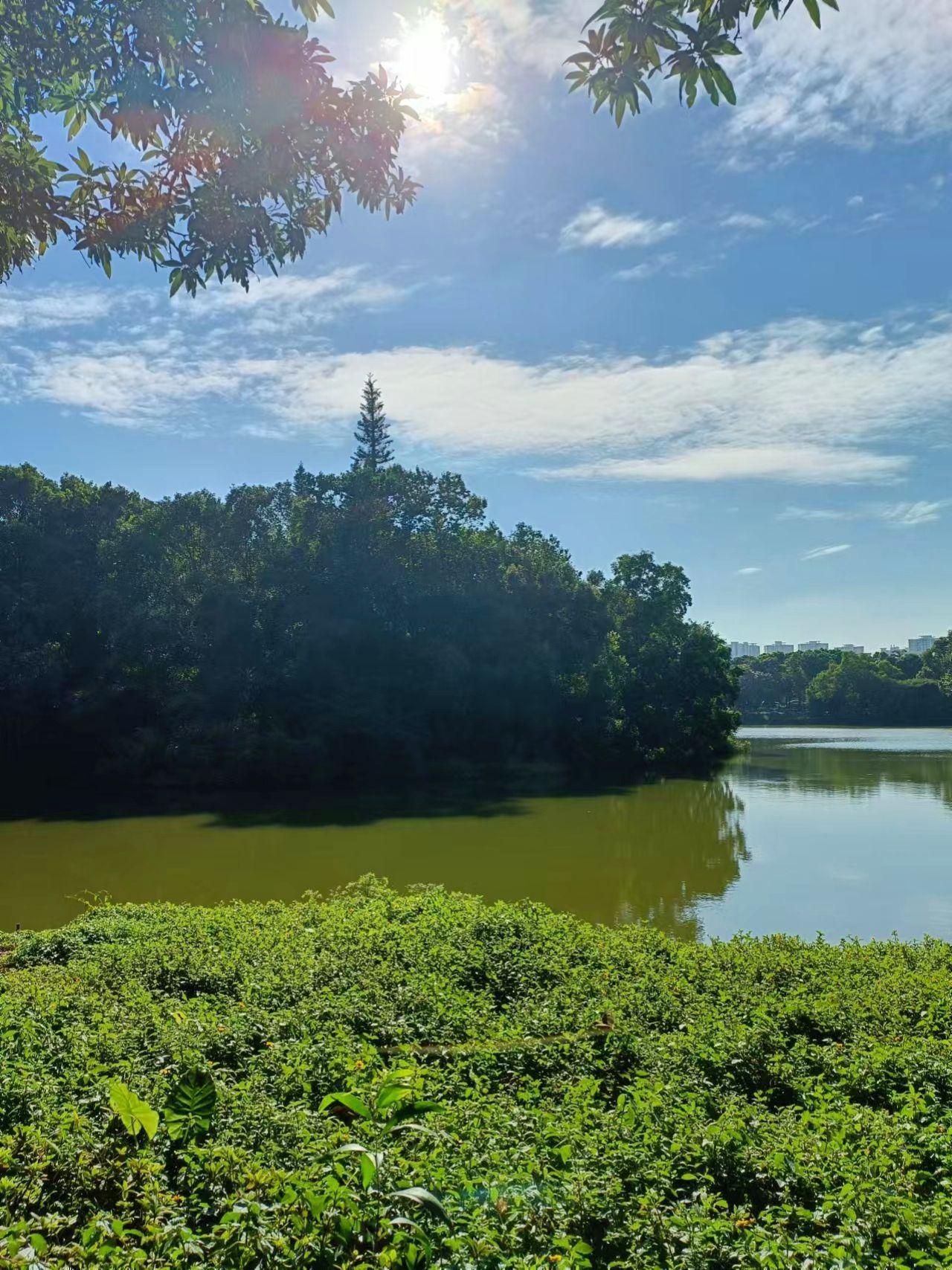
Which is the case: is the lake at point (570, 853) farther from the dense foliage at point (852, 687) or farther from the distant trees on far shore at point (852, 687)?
the dense foliage at point (852, 687)

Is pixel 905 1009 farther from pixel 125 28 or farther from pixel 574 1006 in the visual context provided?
pixel 125 28

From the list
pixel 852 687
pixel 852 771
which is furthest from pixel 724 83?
pixel 852 687

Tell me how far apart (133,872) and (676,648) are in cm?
2850

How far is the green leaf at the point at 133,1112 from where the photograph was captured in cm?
267

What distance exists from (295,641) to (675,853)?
1609 cm

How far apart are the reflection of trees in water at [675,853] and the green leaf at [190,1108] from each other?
7.45 metres

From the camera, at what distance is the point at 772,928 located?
9.99 metres

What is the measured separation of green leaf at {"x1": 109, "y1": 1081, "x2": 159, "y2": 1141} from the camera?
2666 mm

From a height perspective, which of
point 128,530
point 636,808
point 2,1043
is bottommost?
point 636,808

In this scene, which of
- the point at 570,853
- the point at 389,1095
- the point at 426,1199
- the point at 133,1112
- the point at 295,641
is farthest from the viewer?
the point at 295,641

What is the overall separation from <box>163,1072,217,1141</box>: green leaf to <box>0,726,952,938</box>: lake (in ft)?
24.5

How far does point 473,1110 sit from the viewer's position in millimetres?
3000

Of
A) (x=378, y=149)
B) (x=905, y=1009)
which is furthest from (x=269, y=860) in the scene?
(x=378, y=149)

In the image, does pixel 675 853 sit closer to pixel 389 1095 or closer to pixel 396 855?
pixel 396 855
